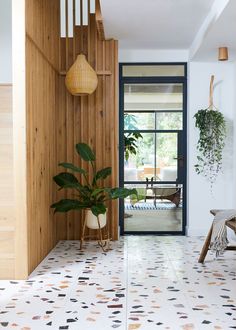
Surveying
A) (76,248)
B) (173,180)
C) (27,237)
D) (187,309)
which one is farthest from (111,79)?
(187,309)

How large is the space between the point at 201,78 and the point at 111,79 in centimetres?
126

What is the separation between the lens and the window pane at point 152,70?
6.13 metres

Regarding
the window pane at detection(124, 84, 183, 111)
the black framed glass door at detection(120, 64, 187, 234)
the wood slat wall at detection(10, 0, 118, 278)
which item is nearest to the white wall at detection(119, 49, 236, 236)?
the black framed glass door at detection(120, 64, 187, 234)

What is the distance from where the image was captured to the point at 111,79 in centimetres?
Answer: 569

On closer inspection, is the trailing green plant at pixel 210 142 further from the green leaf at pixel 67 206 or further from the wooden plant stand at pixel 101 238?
the green leaf at pixel 67 206

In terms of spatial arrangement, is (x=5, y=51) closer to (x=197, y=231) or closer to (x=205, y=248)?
(x=205, y=248)

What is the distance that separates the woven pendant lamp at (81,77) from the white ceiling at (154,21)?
0.49m

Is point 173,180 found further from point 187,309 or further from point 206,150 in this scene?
point 187,309

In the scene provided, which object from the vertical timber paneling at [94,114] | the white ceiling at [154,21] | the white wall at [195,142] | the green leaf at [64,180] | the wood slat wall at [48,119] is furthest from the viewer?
the white wall at [195,142]

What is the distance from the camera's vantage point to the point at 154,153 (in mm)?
6207

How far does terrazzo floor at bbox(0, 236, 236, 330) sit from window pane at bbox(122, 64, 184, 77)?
2.50 m

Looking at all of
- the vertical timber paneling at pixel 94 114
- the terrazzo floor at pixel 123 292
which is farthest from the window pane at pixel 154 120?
the terrazzo floor at pixel 123 292

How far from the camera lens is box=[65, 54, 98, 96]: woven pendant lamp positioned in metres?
5.19

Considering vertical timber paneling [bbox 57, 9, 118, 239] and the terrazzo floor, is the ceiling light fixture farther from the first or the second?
the terrazzo floor
